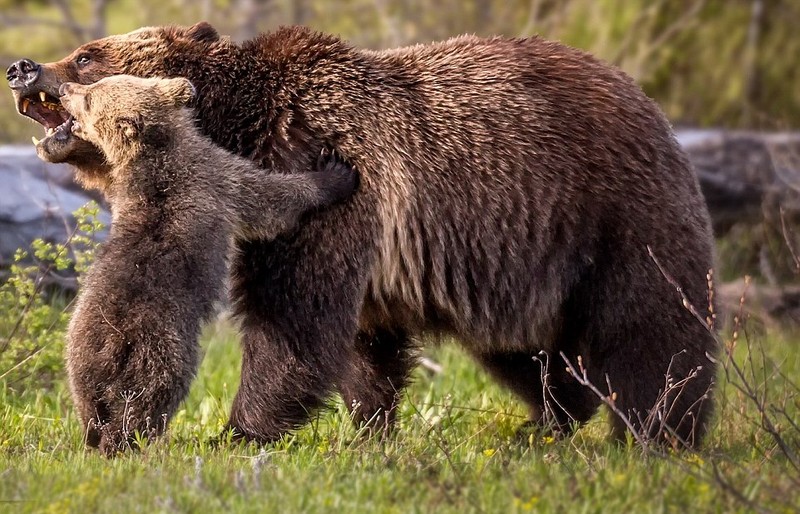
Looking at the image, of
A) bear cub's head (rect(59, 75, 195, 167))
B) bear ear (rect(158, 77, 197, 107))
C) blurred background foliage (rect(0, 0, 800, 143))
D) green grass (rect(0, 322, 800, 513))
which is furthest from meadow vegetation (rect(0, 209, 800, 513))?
blurred background foliage (rect(0, 0, 800, 143))

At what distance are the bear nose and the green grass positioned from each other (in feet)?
5.65

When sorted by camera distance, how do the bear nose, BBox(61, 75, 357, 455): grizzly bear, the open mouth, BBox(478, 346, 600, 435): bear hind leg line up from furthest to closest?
BBox(478, 346, 600, 435): bear hind leg → the open mouth → the bear nose → BBox(61, 75, 357, 455): grizzly bear

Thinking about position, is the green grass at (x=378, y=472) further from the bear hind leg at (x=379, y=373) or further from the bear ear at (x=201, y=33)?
the bear ear at (x=201, y=33)

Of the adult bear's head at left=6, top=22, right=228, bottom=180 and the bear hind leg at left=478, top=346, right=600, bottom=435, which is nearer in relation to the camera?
the adult bear's head at left=6, top=22, right=228, bottom=180

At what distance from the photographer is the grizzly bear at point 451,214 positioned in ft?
20.0

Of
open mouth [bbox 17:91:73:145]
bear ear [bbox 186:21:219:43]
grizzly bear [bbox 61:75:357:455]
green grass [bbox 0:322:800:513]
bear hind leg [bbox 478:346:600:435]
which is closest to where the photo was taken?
green grass [bbox 0:322:800:513]

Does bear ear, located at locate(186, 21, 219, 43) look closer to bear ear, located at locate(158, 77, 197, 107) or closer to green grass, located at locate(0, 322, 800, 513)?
bear ear, located at locate(158, 77, 197, 107)

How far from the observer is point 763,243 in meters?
12.0

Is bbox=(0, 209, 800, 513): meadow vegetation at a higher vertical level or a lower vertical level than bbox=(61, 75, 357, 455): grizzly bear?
lower

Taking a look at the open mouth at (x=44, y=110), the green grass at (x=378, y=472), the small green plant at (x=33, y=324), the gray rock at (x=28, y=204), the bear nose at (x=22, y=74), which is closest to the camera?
the green grass at (x=378, y=472)

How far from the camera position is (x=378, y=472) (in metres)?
5.25

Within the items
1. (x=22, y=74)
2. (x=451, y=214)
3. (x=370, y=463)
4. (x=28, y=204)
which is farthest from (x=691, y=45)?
(x=370, y=463)

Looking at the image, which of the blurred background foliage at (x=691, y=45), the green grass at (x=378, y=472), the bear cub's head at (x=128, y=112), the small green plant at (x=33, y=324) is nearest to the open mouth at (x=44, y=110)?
the bear cub's head at (x=128, y=112)

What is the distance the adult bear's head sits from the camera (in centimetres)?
639
